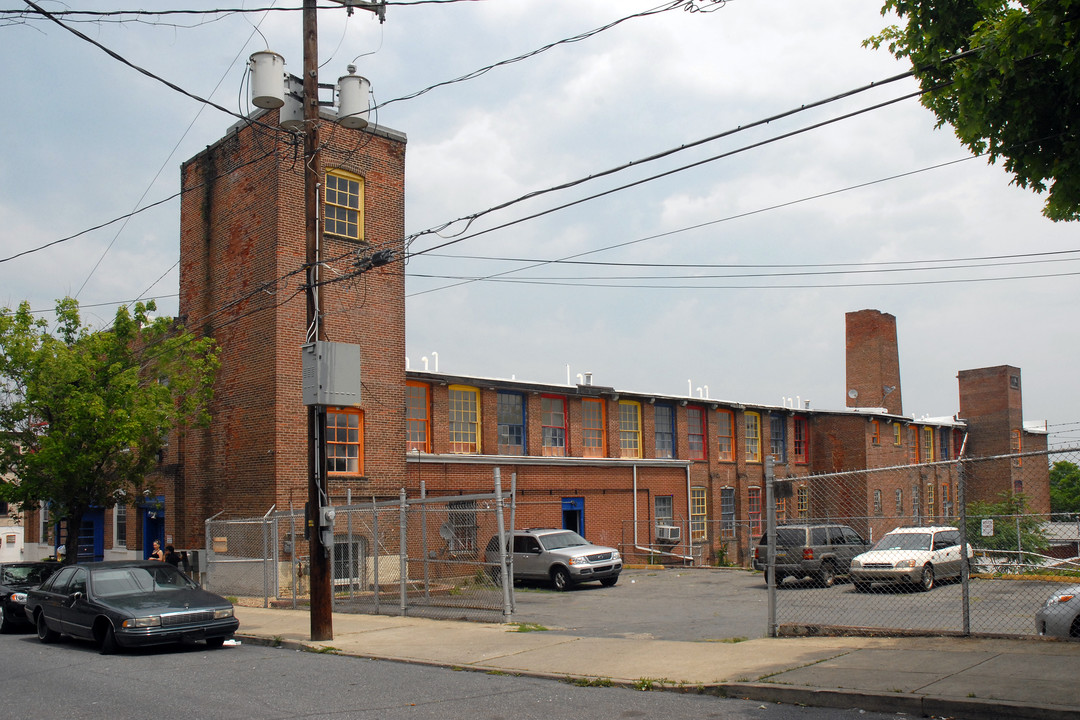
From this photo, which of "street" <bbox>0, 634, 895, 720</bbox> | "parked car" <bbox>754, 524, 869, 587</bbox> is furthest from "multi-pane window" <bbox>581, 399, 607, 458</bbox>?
"street" <bbox>0, 634, 895, 720</bbox>

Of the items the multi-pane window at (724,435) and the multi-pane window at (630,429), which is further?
the multi-pane window at (724,435)

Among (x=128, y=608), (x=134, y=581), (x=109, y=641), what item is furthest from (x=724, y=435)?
(x=109, y=641)

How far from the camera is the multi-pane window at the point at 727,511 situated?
125 ft

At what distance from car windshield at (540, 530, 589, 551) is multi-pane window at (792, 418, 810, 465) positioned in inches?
753

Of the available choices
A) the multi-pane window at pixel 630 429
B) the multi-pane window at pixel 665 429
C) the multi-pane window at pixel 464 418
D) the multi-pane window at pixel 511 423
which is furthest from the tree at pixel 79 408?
the multi-pane window at pixel 665 429

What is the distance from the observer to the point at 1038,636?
10625mm

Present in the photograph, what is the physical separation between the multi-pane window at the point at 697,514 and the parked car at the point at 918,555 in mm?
16064

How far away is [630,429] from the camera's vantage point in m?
35.6

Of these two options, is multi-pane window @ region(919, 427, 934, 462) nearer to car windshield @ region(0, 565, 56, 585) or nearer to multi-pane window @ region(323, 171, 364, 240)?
multi-pane window @ region(323, 171, 364, 240)

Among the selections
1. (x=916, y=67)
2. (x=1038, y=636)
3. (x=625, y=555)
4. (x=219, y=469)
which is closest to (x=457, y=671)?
(x=1038, y=636)

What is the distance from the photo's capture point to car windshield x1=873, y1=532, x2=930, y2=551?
66.3 feet

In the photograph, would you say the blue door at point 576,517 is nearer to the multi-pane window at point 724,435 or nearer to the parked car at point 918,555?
the multi-pane window at point 724,435

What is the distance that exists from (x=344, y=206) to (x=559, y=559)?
10.9 meters

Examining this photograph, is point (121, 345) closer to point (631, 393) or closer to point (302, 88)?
point (302, 88)
